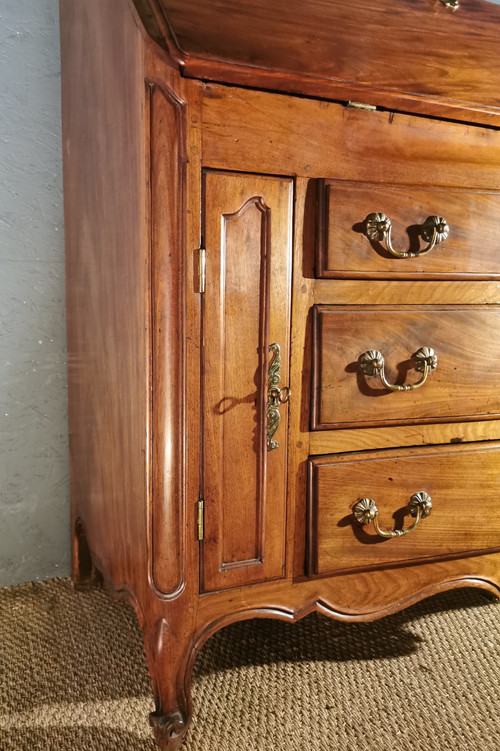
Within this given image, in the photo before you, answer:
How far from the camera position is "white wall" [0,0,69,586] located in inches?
45.0

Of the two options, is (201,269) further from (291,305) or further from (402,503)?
(402,503)

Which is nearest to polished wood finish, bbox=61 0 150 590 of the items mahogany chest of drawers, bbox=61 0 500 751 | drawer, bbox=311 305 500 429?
mahogany chest of drawers, bbox=61 0 500 751

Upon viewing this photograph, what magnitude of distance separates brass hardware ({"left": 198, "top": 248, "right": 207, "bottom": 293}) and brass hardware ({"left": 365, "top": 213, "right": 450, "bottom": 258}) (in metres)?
0.24

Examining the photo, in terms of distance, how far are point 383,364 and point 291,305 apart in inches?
6.2

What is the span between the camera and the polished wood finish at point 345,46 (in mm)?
674

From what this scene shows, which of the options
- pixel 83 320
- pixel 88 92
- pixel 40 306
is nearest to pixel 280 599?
pixel 83 320

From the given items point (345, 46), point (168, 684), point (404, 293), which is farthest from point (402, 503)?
point (345, 46)

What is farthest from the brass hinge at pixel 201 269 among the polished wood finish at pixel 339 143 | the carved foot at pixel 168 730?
the carved foot at pixel 168 730

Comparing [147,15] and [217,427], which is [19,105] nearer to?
[147,15]

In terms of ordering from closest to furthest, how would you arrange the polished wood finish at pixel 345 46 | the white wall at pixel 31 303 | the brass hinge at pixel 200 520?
the polished wood finish at pixel 345 46 < the brass hinge at pixel 200 520 < the white wall at pixel 31 303

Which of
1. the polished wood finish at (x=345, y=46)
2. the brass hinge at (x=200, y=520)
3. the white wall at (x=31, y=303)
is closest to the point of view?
the polished wood finish at (x=345, y=46)

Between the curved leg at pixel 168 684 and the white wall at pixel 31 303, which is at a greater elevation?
the white wall at pixel 31 303

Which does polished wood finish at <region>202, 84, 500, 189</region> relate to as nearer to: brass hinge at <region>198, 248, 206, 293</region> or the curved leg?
brass hinge at <region>198, 248, 206, 293</region>

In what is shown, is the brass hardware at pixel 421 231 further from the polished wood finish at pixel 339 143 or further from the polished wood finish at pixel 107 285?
the polished wood finish at pixel 107 285
